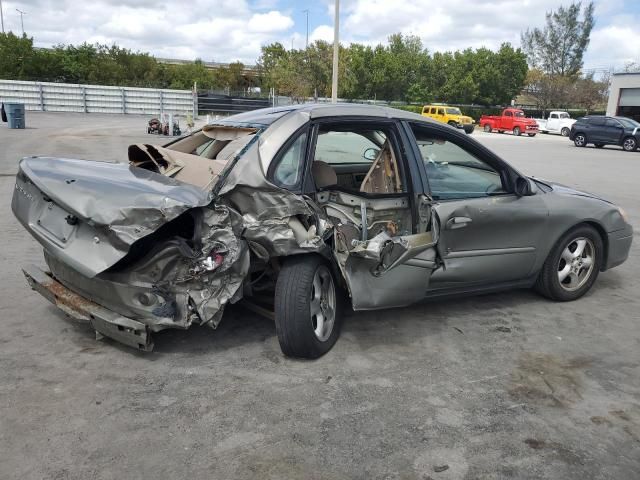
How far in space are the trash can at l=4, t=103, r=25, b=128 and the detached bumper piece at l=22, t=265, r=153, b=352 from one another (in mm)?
23102

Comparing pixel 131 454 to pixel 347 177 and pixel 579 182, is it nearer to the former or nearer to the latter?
pixel 347 177

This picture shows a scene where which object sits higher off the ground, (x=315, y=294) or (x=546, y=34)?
(x=546, y=34)

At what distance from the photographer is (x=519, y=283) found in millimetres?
4730

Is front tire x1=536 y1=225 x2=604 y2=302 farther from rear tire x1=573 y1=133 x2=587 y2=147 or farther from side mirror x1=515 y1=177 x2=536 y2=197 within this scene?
rear tire x1=573 y1=133 x2=587 y2=147


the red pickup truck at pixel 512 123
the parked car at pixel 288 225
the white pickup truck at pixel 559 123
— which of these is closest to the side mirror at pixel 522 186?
the parked car at pixel 288 225

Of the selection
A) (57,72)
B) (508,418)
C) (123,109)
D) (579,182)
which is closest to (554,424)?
(508,418)

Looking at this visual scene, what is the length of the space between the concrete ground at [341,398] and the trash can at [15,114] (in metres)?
22.0

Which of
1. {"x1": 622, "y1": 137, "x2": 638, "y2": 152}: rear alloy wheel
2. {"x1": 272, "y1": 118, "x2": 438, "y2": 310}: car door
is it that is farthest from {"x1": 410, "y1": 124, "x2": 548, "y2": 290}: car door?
{"x1": 622, "y1": 137, "x2": 638, "y2": 152}: rear alloy wheel

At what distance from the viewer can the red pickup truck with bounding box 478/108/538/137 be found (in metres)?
39.3

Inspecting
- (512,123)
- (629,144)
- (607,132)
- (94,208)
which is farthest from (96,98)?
(94,208)

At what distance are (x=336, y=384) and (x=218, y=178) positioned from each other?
1.50 meters

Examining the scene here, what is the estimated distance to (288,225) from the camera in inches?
137

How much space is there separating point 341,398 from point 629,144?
2810cm

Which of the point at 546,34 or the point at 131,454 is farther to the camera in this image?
the point at 546,34
